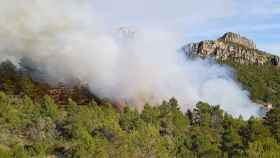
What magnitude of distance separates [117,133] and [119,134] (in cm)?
26

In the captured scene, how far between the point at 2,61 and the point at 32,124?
10209mm

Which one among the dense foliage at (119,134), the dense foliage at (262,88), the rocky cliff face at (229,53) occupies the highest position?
the rocky cliff face at (229,53)

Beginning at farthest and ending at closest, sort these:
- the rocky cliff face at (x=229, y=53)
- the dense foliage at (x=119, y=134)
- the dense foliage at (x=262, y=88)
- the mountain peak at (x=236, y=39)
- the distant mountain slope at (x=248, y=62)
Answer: the mountain peak at (x=236, y=39) → the rocky cliff face at (x=229, y=53) → the distant mountain slope at (x=248, y=62) → the dense foliage at (x=262, y=88) → the dense foliage at (x=119, y=134)

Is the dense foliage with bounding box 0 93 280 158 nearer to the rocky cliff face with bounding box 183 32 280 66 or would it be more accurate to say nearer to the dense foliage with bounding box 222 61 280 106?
the dense foliage with bounding box 222 61 280 106

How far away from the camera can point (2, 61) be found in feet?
133

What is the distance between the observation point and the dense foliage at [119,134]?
1105 inches

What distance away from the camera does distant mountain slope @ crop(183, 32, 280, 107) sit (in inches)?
3322

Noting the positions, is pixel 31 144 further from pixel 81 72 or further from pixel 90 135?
pixel 81 72

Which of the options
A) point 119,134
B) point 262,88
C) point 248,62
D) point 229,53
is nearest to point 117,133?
point 119,134

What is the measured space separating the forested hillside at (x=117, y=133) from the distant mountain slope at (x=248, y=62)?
1385 inches

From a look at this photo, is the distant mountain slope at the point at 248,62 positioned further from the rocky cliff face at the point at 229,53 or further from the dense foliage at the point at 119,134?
the dense foliage at the point at 119,134

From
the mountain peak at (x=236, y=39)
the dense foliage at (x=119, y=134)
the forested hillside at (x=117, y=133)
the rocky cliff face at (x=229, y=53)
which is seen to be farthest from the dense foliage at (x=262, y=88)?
the mountain peak at (x=236, y=39)

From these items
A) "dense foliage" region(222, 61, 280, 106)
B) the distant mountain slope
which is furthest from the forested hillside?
"dense foliage" region(222, 61, 280, 106)

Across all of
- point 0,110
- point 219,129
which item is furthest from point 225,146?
point 0,110
